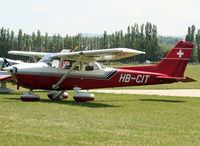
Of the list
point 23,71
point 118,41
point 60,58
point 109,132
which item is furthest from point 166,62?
point 118,41

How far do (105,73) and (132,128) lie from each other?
755cm

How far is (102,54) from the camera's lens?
14.2 meters

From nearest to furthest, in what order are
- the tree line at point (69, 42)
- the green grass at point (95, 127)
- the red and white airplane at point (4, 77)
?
the green grass at point (95, 127) < the red and white airplane at point (4, 77) < the tree line at point (69, 42)

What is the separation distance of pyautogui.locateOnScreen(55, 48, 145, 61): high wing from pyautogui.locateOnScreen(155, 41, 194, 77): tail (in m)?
3.55

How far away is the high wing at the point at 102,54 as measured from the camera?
12.9 meters

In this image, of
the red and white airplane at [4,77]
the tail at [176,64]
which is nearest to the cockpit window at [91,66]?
the tail at [176,64]

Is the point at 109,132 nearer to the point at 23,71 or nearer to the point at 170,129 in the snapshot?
the point at 170,129

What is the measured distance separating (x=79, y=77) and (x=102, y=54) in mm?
2121

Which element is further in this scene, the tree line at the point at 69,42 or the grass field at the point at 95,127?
the tree line at the point at 69,42

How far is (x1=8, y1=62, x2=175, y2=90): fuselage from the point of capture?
15078 millimetres

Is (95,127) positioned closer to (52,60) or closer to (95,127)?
(95,127)

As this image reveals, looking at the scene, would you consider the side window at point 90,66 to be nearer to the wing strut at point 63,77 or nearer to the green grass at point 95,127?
the wing strut at point 63,77

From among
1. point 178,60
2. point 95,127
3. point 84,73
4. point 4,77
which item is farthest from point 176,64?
point 95,127

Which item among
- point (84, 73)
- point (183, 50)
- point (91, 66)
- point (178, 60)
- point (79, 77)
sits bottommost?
point (79, 77)
